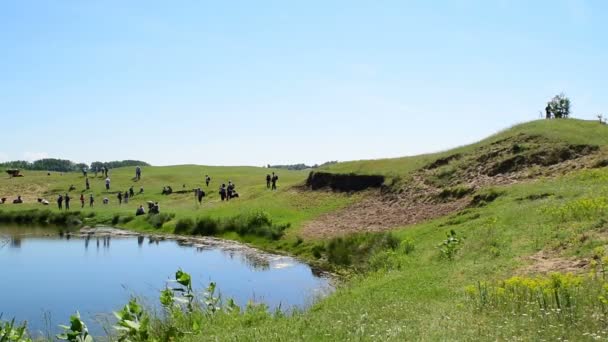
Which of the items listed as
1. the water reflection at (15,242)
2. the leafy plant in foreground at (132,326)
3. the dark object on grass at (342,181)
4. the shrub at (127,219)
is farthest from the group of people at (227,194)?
the leafy plant in foreground at (132,326)

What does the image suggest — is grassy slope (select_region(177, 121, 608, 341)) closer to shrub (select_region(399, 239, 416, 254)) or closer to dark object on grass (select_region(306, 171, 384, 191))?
shrub (select_region(399, 239, 416, 254))

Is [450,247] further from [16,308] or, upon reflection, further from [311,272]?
[16,308]

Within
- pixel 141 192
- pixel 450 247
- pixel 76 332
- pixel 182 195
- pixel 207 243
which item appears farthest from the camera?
pixel 141 192

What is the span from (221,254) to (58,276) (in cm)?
1010

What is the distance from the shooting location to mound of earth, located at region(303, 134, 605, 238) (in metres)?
35.6

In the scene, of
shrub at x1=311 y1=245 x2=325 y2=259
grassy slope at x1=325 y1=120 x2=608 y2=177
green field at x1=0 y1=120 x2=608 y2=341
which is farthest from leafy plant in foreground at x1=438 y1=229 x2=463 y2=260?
grassy slope at x1=325 y1=120 x2=608 y2=177

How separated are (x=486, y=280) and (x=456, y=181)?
1021 inches

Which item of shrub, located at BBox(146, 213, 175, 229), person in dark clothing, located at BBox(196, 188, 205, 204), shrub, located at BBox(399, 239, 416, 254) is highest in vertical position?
person in dark clothing, located at BBox(196, 188, 205, 204)

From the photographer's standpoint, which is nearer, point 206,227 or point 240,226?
point 240,226

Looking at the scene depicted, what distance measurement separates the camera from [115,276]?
31.3 meters

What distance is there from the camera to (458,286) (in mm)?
15320

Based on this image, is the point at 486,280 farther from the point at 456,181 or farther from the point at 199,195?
the point at 199,195

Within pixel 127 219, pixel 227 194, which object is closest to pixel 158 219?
pixel 127 219

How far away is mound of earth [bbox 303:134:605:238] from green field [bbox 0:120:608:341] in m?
1.02
